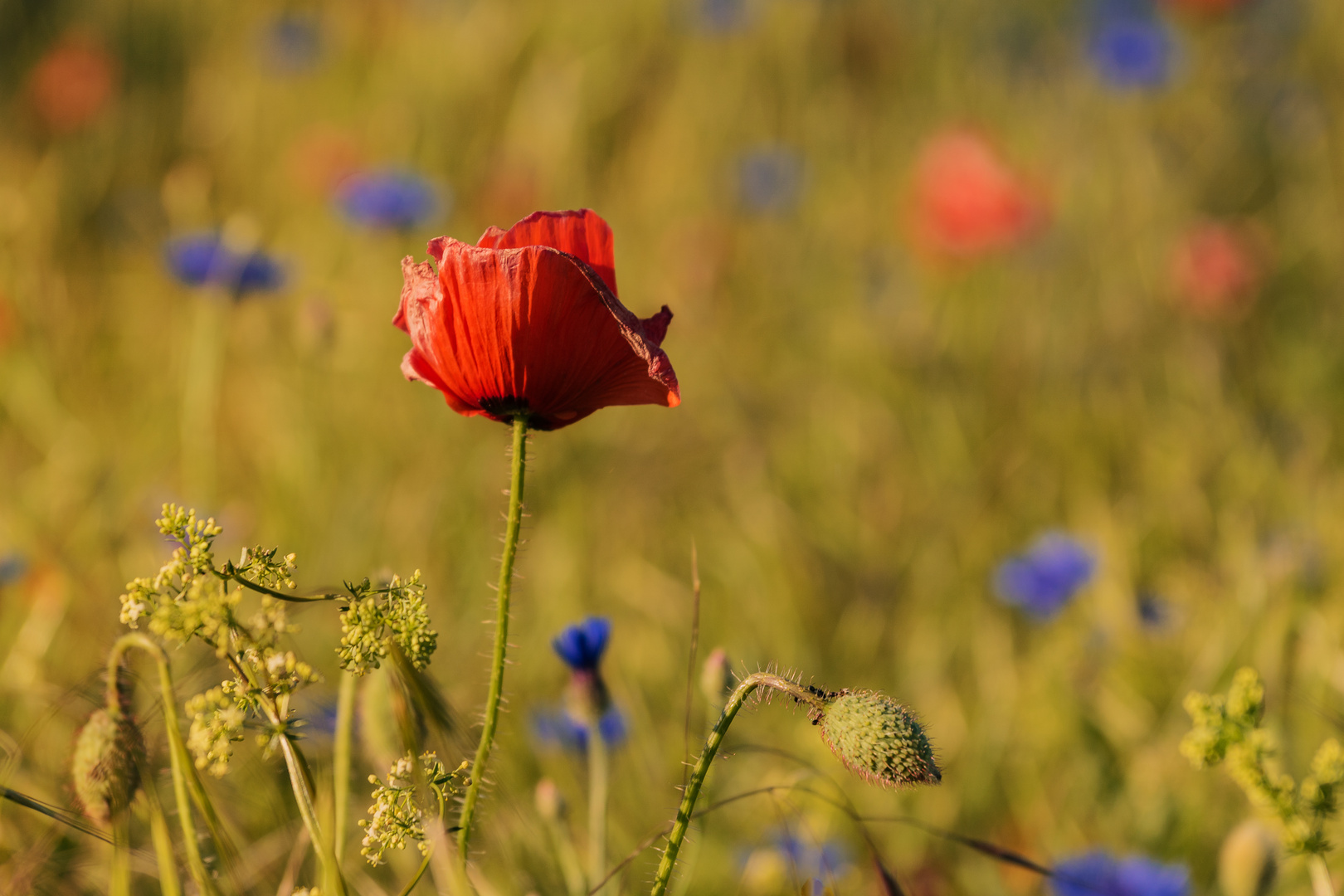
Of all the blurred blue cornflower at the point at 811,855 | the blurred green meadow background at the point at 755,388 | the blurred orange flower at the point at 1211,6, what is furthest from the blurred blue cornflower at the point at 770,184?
the blurred blue cornflower at the point at 811,855

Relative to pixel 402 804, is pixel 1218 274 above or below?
above

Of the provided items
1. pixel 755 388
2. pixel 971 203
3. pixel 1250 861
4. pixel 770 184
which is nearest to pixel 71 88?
pixel 770 184

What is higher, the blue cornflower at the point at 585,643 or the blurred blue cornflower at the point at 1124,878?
the blue cornflower at the point at 585,643

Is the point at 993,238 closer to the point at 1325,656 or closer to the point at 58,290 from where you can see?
the point at 1325,656

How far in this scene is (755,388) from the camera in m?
2.62

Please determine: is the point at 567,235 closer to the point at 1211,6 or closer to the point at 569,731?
the point at 569,731

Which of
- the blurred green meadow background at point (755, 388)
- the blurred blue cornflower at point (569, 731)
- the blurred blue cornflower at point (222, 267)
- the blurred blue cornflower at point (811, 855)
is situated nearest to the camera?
the blurred blue cornflower at point (811, 855)

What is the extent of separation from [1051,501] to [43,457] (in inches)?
79.0

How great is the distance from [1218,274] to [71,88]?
9.83ft

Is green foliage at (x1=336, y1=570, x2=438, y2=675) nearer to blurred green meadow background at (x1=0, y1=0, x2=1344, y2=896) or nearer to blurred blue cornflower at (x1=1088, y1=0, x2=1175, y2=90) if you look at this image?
blurred green meadow background at (x1=0, y1=0, x2=1344, y2=896)

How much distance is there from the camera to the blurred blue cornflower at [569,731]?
1.35 metres

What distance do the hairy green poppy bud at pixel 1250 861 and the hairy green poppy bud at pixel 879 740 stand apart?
508mm

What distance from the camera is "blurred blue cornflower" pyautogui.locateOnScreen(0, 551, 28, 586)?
1450mm

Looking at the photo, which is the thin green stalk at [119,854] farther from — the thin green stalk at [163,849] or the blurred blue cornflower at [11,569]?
the blurred blue cornflower at [11,569]
